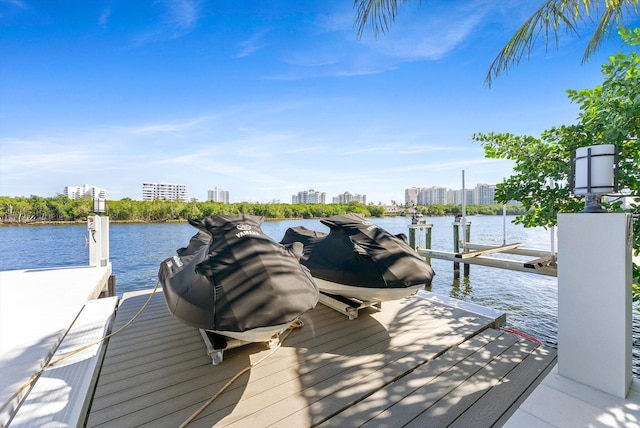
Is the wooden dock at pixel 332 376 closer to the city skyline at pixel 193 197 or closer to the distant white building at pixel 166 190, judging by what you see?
the city skyline at pixel 193 197

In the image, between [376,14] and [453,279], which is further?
[453,279]

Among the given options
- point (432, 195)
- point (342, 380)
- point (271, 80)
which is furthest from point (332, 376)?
point (432, 195)

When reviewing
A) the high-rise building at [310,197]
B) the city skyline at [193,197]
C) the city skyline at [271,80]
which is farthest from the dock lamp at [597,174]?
the high-rise building at [310,197]

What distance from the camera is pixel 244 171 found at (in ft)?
58.6

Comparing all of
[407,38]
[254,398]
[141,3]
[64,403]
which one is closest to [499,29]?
[407,38]

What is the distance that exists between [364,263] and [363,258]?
6cm

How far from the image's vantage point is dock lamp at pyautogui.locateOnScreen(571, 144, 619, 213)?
169 centimetres

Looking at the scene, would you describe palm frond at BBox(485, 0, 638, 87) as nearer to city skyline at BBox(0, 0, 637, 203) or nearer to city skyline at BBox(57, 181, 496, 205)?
city skyline at BBox(0, 0, 637, 203)

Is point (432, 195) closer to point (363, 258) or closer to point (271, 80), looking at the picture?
point (271, 80)

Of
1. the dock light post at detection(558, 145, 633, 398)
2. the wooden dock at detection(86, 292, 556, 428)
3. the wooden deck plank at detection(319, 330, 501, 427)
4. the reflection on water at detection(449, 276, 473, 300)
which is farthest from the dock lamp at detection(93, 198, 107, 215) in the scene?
the reflection on water at detection(449, 276, 473, 300)

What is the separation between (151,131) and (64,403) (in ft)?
46.1

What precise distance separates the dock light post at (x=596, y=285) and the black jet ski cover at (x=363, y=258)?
3.94 feet

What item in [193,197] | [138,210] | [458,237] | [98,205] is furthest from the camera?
[193,197]

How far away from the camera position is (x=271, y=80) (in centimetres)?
938
